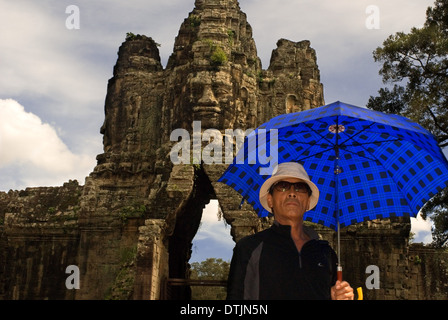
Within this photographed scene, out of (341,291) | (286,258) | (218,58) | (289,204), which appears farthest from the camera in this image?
(218,58)

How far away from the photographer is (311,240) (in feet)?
18.2

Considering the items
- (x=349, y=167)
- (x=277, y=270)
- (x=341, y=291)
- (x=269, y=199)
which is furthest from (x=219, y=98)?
(x=277, y=270)

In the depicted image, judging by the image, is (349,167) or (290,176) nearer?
(290,176)

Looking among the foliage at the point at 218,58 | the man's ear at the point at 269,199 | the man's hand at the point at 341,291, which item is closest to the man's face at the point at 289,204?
the man's ear at the point at 269,199

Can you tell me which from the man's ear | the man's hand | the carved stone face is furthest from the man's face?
the carved stone face

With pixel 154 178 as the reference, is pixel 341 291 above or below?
below

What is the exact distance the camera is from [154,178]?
81.4ft

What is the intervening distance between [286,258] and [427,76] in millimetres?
15566

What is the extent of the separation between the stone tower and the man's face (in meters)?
13.4

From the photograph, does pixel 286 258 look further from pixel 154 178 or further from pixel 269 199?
pixel 154 178

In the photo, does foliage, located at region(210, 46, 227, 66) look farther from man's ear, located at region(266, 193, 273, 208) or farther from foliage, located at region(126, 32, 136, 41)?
man's ear, located at region(266, 193, 273, 208)

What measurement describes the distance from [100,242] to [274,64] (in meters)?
12.2

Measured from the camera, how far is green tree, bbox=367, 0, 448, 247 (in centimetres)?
1836

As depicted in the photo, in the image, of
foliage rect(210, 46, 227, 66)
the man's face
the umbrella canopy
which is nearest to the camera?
the man's face
